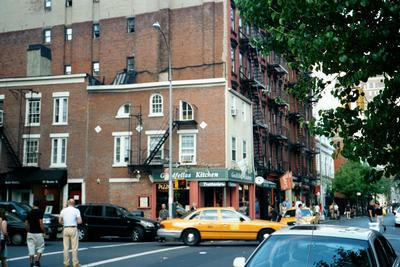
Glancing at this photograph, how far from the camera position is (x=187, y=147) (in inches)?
1358

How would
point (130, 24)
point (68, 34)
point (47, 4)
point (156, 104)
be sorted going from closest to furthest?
point (156, 104) → point (130, 24) → point (68, 34) → point (47, 4)

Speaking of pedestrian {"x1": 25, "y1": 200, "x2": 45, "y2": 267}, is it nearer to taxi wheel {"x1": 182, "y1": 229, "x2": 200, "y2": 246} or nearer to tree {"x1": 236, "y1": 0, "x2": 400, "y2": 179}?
tree {"x1": 236, "y1": 0, "x2": 400, "y2": 179}

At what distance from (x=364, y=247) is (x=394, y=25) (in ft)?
13.2

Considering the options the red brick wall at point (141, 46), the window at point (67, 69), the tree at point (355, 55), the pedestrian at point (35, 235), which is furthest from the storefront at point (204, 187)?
the tree at point (355, 55)

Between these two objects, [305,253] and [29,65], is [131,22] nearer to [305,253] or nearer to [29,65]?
[29,65]

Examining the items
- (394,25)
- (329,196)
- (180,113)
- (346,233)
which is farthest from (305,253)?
(329,196)

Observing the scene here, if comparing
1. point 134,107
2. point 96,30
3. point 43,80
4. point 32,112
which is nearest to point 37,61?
point 43,80

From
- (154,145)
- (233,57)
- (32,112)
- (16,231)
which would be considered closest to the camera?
(16,231)

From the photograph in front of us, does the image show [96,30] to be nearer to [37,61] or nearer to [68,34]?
[68,34]

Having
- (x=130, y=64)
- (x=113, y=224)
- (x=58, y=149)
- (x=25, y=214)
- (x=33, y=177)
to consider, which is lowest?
(x=113, y=224)

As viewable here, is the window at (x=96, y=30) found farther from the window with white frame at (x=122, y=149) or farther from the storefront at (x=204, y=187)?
the storefront at (x=204, y=187)

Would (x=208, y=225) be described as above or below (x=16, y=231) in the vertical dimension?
above

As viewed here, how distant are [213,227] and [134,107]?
667 inches

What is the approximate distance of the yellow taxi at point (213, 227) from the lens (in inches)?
824
